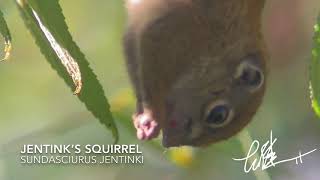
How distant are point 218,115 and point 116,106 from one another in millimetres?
166

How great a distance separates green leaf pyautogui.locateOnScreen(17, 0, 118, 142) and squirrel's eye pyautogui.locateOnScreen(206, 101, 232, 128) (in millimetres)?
162

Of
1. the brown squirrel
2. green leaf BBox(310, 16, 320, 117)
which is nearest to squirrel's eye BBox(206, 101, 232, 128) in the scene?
the brown squirrel

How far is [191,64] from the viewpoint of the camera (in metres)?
0.96

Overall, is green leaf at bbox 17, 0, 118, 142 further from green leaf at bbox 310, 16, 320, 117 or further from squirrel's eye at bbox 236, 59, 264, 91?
green leaf at bbox 310, 16, 320, 117

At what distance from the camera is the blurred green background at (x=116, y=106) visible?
3.18 feet

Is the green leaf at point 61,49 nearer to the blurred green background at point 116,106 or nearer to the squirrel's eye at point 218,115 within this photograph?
the blurred green background at point 116,106

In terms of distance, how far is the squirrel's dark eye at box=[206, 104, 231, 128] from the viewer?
0.97m

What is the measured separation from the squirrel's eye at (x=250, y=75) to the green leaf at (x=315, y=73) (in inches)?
3.3

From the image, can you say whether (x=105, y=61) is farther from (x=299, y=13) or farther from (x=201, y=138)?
(x=299, y=13)

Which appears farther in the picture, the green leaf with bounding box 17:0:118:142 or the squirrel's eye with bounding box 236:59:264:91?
the squirrel's eye with bounding box 236:59:264:91

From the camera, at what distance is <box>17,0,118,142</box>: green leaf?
716mm

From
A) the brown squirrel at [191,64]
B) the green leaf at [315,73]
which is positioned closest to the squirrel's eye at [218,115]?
the brown squirrel at [191,64]
